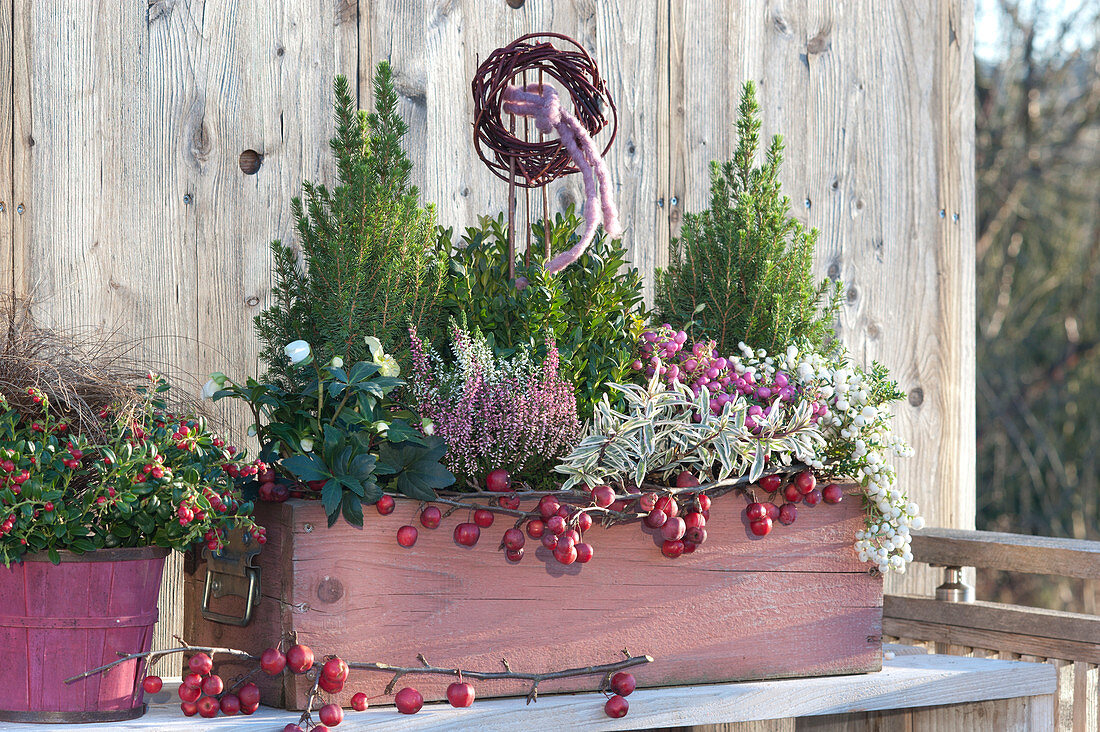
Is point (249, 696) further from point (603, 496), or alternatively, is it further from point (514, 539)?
point (603, 496)

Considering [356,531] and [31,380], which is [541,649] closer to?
[356,531]

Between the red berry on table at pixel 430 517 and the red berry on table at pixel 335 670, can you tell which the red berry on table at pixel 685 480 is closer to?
the red berry on table at pixel 430 517

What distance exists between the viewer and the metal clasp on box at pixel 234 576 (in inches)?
46.5

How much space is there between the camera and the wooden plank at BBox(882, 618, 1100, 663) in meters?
1.66

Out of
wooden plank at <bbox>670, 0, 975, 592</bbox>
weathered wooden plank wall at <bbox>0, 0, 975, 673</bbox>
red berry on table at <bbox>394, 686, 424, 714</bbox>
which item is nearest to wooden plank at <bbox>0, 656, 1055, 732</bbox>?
red berry on table at <bbox>394, 686, 424, 714</bbox>

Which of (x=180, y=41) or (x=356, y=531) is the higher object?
(x=180, y=41)

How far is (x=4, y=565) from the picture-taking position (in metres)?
1.05

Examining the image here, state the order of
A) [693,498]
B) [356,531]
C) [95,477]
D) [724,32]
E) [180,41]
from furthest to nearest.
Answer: [724,32] → [180,41] → [693,498] → [356,531] → [95,477]

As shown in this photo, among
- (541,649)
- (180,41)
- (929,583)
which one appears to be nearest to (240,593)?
(541,649)

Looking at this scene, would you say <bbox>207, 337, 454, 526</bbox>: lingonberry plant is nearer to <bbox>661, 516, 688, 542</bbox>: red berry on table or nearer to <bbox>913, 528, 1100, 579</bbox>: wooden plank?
<bbox>661, 516, 688, 542</bbox>: red berry on table

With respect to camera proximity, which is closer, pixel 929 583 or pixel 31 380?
pixel 31 380

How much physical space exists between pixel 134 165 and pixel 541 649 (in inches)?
34.9

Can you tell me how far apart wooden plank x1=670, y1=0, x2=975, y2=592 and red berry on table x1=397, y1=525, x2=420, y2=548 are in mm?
993

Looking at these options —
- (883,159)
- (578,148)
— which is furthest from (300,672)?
(883,159)
